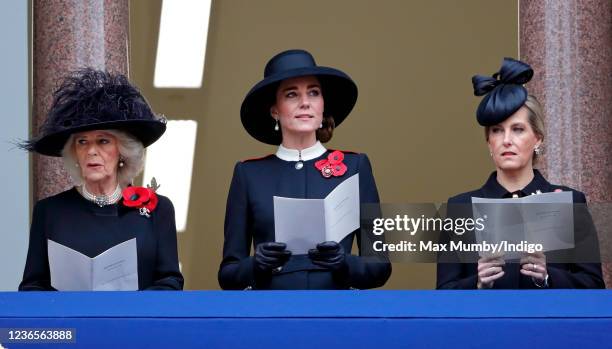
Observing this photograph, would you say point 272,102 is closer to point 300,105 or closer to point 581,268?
point 300,105

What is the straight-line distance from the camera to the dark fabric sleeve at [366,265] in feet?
13.7

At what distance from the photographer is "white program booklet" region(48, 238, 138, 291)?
13.5ft

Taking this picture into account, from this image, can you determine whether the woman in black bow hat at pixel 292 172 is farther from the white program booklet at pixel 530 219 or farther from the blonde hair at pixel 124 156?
the white program booklet at pixel 530 219

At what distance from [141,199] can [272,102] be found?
62cm

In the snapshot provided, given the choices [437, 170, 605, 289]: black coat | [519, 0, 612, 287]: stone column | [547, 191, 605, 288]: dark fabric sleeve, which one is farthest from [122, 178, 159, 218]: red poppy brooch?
[519, 0, 612, 287]: stone column

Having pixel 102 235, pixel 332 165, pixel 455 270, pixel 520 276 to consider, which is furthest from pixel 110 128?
pixel 520 276

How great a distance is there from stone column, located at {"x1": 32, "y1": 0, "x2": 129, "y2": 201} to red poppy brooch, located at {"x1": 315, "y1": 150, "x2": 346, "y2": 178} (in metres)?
1.91

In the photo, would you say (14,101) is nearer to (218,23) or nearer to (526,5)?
Answer: (526,5)

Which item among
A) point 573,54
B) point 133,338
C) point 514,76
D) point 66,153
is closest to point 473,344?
point 133,338

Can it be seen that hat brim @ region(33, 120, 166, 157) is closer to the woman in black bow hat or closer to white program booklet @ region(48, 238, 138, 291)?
the woman in black bow hat

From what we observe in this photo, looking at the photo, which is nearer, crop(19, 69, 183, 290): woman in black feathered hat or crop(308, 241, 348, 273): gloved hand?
crop(308, 241, 348, 273): gloved hand

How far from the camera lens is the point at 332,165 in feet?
14.8

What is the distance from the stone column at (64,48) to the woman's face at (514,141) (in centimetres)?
241

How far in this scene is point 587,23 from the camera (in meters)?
6.18
